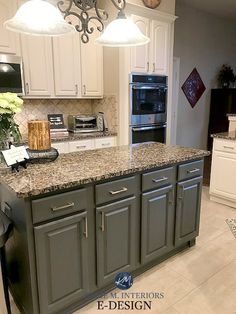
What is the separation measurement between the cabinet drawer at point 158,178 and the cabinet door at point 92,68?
7.26ft

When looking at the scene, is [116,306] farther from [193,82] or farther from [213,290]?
[193,82]

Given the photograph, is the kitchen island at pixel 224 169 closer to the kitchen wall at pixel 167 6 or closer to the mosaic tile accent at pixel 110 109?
the mosaic tile accent at pixel 110 109

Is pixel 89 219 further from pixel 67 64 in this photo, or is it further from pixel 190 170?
pixel 67 64

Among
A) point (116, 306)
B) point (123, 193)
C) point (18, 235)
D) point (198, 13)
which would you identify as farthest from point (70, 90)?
point (198, 13)

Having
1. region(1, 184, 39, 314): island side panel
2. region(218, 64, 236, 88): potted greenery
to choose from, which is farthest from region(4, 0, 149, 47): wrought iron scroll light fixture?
region(218, 64, 236, 88): potted greenery

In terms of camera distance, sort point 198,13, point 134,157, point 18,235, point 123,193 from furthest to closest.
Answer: point 198,13 < point 134,157 < point 123,193 < point 18,235

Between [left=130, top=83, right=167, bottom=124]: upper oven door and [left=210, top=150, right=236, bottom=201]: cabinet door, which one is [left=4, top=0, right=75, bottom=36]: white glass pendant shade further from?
[left=210, top=150, right=236, bottom=201]: cabinet door

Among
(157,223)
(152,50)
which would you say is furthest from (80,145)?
(157,223)

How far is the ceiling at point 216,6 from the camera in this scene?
4.75m

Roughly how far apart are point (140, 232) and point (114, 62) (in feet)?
8.40

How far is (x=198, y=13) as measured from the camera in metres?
5.27

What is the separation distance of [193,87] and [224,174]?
8.86 ft

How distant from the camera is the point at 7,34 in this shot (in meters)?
3.06

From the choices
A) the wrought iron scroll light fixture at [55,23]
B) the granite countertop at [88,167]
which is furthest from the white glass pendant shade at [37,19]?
the granite countertop at [88,167]
